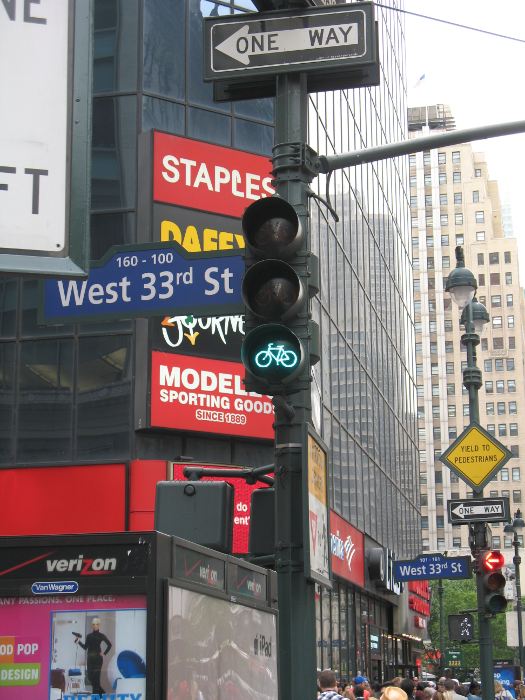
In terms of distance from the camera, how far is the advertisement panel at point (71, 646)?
5.27m

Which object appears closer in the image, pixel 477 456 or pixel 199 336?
pixel 477 456

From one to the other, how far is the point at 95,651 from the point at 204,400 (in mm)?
19559

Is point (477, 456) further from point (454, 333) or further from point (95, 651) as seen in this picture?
point (454, 333)

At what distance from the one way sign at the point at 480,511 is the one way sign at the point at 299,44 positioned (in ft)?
37.9

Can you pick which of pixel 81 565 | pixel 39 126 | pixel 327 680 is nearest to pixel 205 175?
pixel 327 680

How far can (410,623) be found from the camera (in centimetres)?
4672

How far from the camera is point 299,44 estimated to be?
856 centimetres

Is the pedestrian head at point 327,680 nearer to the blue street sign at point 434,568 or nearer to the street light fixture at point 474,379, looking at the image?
the street light fixture at point 474,379

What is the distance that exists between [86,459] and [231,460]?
10.2 feet

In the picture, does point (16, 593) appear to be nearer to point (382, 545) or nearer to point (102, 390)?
point (102, 390)

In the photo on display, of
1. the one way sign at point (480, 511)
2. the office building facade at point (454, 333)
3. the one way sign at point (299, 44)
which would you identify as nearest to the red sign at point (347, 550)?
the one way sign at point (480, 511)

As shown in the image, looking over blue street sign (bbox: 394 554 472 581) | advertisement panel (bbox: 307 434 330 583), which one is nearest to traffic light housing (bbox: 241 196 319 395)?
advertisement panel (bbox: 307 434 330 583)

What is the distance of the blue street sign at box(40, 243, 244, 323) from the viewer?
798 centimetres

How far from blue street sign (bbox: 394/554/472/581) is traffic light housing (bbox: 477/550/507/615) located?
19.1 inches
